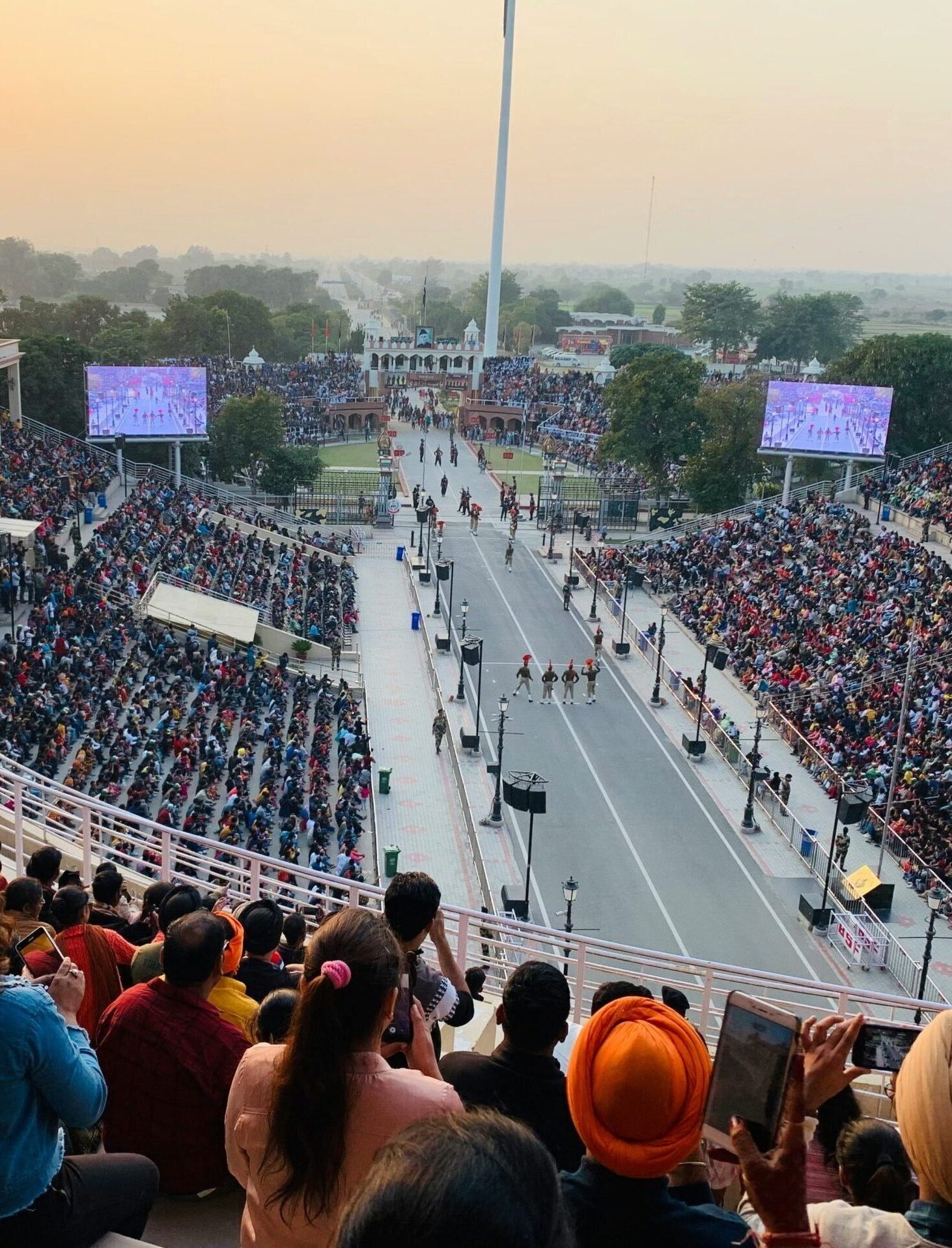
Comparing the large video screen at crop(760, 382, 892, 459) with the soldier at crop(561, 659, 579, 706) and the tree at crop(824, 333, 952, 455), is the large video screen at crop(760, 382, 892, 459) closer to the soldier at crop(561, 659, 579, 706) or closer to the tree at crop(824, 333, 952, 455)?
the tree at crop(824, 333, 952, 455)

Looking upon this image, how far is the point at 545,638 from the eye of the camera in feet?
128

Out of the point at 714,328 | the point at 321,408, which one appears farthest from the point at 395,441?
the point at 714,328

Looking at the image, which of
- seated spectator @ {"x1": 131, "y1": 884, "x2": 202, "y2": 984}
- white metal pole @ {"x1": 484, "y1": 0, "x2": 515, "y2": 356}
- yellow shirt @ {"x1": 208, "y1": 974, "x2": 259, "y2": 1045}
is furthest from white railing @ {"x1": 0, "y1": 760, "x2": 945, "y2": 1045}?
white metal pole @ {"x1": 484, "y1": 0, "x2": 515, "y2": 356}

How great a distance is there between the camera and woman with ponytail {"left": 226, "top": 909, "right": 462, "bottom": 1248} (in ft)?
10.5

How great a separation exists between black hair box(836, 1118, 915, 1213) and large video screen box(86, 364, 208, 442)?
45.8 metres

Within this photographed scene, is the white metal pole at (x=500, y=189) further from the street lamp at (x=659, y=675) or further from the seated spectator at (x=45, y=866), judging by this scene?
the seated spectator at (x=45, y=866)

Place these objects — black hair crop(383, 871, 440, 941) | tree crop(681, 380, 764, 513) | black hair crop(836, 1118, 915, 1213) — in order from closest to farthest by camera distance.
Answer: black hair crop(836, 1118, 915, 1213), black hair crop(383, 871, 440, 941), tree crop(681, 380, 764, 513)

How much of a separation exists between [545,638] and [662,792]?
1185 centimetres

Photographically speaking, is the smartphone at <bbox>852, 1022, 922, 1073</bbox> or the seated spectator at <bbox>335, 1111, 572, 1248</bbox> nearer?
the seated spectator at <bbox>335, 1111, 572, 1248</bbox>

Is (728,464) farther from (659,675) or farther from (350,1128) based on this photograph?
(350,1128)

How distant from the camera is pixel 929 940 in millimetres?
16969

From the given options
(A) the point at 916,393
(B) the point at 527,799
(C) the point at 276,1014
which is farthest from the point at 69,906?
(A) the point at 916,393

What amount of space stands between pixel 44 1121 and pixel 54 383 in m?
55.7

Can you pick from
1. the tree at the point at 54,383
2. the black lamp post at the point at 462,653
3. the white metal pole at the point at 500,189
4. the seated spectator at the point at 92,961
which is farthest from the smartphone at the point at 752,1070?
the white metal pole at the point at 500,189
